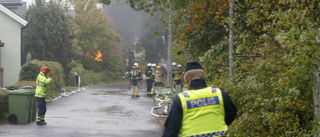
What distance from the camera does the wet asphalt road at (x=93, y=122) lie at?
10.2 m

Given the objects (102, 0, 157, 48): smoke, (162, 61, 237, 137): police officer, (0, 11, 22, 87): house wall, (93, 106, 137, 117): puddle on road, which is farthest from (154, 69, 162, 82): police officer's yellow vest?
(102, 0, 157, 48): smoke

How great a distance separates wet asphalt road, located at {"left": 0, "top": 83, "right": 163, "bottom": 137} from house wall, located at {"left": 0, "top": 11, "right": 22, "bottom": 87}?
8708 mm

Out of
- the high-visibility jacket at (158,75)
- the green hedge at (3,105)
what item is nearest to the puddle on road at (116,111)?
the green hedge at (3,105)

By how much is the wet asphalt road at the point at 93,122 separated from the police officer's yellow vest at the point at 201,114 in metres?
6.22

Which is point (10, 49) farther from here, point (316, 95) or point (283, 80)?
point (316, 95)

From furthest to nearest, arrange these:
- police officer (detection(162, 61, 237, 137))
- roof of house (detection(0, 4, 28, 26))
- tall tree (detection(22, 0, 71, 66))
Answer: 1. tall tree (detection(22, 0, 71, 66))
2. roof of house (detection(0, 4, 28, 26))
3. police officer (detection(162, 61, 237, 137))

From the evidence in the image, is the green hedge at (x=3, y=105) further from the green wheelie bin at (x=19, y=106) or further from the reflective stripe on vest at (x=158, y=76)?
the reflective stripe on vest at (x=158, y=76)

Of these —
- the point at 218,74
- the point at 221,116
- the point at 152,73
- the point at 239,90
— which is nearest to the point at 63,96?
the point at 152,73

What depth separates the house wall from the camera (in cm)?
2512

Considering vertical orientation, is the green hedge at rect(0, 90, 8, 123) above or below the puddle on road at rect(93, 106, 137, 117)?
above

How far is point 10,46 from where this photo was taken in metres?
25.4

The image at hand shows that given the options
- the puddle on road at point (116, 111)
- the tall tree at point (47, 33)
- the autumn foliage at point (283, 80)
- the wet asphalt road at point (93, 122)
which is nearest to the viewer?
the autumn foliage at point (283, 80)

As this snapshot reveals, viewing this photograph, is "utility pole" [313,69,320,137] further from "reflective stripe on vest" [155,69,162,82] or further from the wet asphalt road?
"reflective stripe on vest" [155,69,162,82]

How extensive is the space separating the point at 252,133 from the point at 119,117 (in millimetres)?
7313
